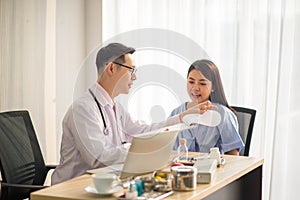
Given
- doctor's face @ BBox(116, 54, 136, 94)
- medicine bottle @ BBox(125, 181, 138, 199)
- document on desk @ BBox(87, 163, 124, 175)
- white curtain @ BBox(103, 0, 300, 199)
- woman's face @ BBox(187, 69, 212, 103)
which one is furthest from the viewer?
white curtain @ BBox(103, 0, 300, 199)

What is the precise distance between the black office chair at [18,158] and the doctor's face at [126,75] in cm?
62

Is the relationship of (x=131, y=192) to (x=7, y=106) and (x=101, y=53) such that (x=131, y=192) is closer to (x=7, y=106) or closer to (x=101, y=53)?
(x=101, y=53)

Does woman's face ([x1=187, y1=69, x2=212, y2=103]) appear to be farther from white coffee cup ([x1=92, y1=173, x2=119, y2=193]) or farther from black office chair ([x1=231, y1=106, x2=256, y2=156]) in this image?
white coffee cup ([x1=92, y1=173, x2=119, y2=193])

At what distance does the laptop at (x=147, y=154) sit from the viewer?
6.60 ft

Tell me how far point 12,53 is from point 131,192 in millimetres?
2540

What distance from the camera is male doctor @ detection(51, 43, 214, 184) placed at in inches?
93.4

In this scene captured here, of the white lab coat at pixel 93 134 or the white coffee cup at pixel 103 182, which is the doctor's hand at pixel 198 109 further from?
the white coffee cup at pixel 103 182

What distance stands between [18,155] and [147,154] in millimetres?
1026

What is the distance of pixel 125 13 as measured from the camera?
432 cm

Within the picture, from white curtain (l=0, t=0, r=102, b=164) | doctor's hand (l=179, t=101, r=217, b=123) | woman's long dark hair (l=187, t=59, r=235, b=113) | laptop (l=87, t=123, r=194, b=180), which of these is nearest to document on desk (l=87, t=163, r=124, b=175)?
laptop (l=87, t=123, r=194, b=180)

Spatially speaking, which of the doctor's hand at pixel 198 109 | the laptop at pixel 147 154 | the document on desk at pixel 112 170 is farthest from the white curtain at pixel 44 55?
the laptop at pixel 147 154

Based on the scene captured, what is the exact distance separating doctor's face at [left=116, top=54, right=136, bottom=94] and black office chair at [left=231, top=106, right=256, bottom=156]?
1023 millimetres

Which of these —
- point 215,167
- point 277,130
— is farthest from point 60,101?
point 215,167

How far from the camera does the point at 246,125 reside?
3180 mm
